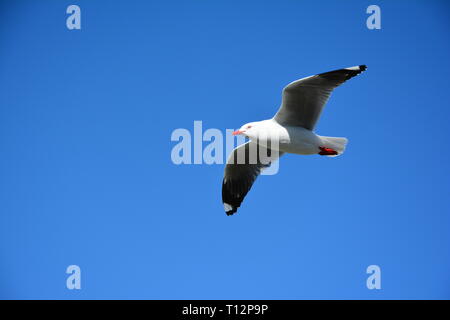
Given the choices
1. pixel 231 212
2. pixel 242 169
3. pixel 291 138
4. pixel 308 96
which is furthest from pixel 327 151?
pixel 231 212

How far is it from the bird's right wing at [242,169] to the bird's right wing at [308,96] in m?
0.87

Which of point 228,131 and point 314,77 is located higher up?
point 314,77

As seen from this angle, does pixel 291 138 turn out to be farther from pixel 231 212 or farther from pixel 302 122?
pixel 231 212

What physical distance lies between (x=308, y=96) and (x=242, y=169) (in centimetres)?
164

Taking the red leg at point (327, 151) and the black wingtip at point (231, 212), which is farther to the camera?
the black wingtip at point (231, 212)

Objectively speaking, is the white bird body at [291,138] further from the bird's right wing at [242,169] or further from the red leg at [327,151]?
the bird's right wing at [242,169]

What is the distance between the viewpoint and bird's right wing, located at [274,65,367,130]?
659cm

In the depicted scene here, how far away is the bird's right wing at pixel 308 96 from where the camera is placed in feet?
21.6

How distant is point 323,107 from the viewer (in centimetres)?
692

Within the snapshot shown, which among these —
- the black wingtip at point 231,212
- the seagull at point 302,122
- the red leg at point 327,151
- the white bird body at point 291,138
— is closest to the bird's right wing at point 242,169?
the black wingtip at point 231,212

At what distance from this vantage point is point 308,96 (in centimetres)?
679

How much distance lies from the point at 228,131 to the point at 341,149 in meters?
1.35
